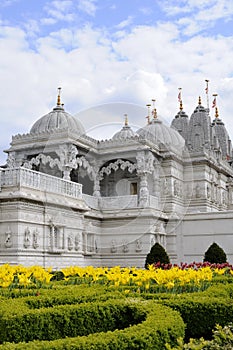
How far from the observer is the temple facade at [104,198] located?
65.4 feet

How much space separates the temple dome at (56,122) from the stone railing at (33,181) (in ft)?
21.9

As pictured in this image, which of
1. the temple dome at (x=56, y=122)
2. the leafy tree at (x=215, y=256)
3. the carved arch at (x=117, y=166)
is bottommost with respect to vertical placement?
the leafy tree at (x=215, y=256)

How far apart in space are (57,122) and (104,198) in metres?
5.56

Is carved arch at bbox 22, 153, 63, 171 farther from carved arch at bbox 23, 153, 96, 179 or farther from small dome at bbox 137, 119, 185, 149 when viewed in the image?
small dome at bbox 137, 119, 185, 149

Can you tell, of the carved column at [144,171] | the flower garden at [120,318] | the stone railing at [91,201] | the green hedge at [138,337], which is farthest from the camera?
the carved column at [144,171]

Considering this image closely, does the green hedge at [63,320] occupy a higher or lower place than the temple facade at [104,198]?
lower

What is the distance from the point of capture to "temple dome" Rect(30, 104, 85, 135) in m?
29.2

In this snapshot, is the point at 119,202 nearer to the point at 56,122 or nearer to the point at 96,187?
the point at 96,187

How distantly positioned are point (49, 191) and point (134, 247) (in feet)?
24.8

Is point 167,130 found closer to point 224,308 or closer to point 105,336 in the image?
point 224,308

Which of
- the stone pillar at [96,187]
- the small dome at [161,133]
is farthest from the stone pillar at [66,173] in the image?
the small dome at [161,133]

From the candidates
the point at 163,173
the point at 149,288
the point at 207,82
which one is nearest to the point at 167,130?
the point at 163,173

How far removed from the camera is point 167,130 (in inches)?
1353

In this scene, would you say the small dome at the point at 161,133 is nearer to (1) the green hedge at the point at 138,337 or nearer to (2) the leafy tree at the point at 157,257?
(2) the leafy tree at the point at 157,257
